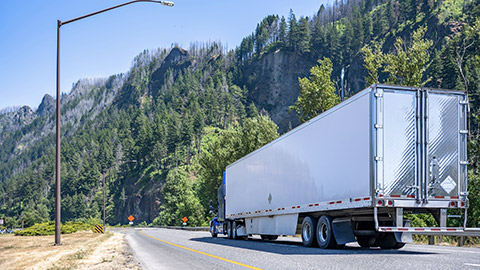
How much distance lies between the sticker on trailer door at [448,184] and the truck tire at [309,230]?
4816 mm

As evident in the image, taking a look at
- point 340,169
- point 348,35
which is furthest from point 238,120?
point 340,169

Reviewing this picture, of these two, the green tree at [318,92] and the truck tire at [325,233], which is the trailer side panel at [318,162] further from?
the green tree at [318,92]

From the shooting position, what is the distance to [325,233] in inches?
643

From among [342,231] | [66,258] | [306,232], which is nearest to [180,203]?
[306,232]

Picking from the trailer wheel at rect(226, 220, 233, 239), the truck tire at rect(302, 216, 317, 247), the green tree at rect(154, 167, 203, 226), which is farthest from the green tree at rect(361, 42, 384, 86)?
the green tree at rect(154, 167, 203, 226)

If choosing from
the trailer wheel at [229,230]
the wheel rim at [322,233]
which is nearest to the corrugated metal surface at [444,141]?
the wheel rim at [322,233]

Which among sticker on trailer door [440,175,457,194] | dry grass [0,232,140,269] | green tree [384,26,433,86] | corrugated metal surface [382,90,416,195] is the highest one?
green tree [384,26,433,86]

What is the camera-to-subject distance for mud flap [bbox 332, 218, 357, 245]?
15523 mm

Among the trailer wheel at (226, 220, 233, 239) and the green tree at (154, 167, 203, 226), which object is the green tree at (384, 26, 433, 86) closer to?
the trailer wheel at (226, 220, 233, 239)

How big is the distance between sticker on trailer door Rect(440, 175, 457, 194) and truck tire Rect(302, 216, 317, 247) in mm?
4816

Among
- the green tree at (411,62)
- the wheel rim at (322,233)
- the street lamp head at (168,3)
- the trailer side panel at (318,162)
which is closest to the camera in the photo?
the trailer side panel at (318,162)

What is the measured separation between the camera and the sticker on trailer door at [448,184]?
1373cm

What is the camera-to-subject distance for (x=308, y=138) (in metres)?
17.8

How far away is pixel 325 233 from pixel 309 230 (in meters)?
1.08
